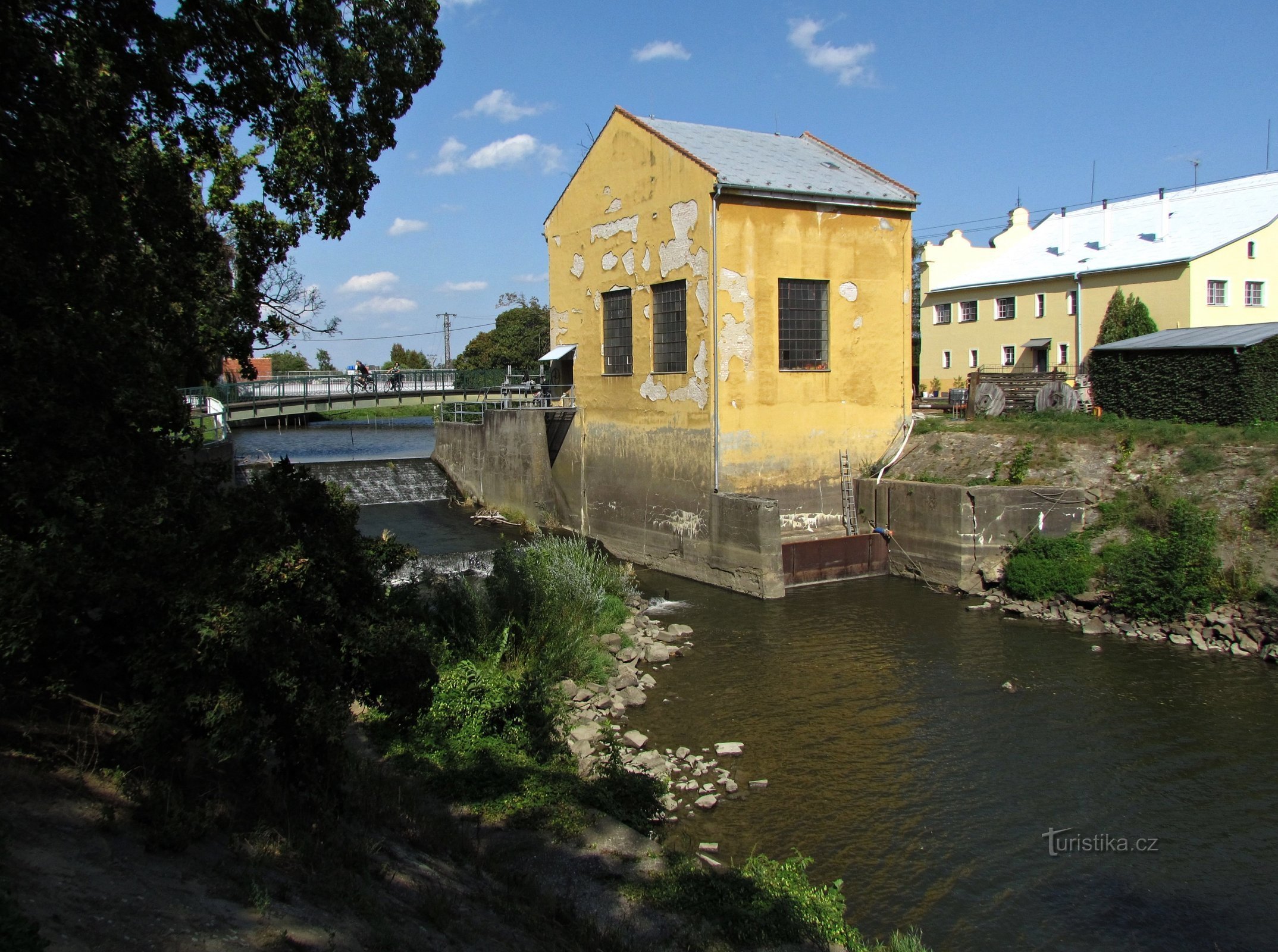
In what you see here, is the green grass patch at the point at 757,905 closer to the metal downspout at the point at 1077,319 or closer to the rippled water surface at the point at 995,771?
the rippled water surface at the point at 995,771

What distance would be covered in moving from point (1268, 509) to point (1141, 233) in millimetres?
21990

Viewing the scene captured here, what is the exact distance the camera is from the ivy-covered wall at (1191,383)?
21.6 meters

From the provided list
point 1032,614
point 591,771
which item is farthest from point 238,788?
point 1032,614

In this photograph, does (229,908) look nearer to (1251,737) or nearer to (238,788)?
(238,788)

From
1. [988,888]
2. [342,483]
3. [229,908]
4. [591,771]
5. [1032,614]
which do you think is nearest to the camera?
[229,908]

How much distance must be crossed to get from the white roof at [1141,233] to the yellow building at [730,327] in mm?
14780

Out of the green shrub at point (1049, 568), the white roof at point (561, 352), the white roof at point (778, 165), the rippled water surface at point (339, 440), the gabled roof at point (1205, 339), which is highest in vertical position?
the white roof at point (778, 165)

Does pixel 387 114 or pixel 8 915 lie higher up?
pixel 387 114

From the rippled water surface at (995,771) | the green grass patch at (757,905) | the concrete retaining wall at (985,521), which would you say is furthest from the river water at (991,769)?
the concrete retaining wall at (985,521)

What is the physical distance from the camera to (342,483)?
30.7 meters

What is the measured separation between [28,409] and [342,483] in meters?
25.7

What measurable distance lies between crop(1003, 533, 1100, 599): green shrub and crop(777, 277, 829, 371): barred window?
6866mm

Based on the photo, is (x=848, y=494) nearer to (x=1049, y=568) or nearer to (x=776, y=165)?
(x=1049, y=568)

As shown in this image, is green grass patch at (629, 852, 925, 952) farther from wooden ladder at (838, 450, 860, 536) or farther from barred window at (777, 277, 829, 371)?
barred window at (777, 277, 829, 371)
